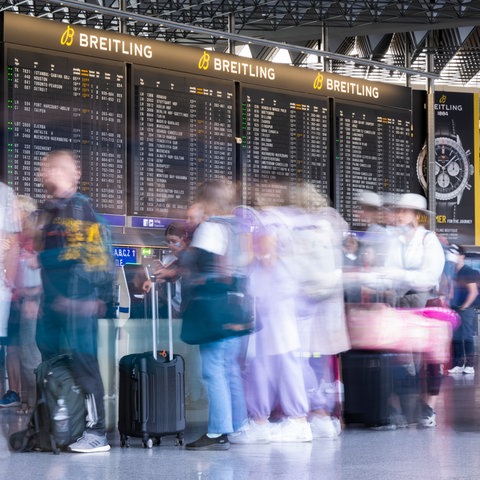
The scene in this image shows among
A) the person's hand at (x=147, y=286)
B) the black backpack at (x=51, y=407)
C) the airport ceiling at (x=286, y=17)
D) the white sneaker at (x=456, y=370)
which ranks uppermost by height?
the airport ceiling at (x=286, y=17)

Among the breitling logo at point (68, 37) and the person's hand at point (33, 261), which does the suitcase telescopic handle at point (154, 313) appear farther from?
the breitling logo at point (68, 37)

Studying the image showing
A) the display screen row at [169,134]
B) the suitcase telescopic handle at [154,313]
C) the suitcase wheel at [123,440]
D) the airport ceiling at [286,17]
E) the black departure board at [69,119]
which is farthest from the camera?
the airport ceiling at [286,17]

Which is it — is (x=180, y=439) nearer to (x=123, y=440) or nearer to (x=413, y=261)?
(x=123, y=440)

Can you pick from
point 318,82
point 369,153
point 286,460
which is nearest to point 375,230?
point 286,460

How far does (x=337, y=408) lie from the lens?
25.0ft

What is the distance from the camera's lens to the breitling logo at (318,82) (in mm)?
11016

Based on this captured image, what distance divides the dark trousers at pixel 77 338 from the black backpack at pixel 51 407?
0.05m

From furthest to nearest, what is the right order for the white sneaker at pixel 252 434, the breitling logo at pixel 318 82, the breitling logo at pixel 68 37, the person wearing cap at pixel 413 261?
the breitling logo at pixel 318 82
the breitling logo at pixel 68 37
the person wearing cap at pixel 413 261
the white sneaker at pixel 252 434

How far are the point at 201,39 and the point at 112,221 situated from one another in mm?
7007

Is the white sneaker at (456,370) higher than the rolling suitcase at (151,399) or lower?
lower

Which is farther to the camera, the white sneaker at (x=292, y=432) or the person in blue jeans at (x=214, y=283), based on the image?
the white sneaker at (x=292, y=432)

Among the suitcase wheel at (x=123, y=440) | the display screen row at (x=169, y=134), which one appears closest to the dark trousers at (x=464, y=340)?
the display screen row at (x=169, y=134)

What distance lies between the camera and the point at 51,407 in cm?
599

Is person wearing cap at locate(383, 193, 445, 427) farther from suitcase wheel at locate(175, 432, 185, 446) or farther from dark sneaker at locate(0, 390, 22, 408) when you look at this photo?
dark sneaker at locate(0, 390, 22, 408)
